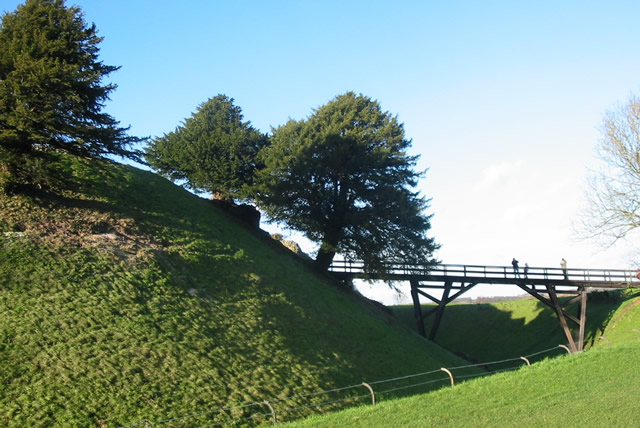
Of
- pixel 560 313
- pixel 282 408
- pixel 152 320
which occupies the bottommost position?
pixel 282 408

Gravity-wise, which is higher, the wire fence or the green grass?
the green grass

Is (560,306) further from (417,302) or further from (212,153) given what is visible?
(212,153)

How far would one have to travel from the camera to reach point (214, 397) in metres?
16.2

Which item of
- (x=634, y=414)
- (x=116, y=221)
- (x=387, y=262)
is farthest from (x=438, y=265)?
(x=634, y=414)

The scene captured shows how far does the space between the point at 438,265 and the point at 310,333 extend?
14.7 meters

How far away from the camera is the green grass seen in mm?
13055

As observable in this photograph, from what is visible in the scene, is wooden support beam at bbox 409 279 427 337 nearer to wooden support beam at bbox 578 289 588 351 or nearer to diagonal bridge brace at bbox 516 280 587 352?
diagonal bridge brace at bbox 516 280 587 352

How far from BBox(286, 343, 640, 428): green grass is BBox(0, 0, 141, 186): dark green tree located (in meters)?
16.3

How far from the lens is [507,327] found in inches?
1651

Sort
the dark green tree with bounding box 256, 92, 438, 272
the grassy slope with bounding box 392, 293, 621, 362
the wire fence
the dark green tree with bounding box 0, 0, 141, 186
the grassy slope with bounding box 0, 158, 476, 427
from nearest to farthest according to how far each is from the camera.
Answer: the wire fence
the grassy slope with bounding box 0, 158, 476, 427
the dark green tree with bounding box 0, 0, 141, 186
the dark green tree with bounding box 256, 92, 438, 272
the grassy slope with bounding box 392, 293, 621, 362

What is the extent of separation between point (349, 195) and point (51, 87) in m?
18.4

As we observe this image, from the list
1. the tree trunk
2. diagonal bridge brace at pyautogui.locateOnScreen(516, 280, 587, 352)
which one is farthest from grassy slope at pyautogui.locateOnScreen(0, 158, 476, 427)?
diagonal bridge brace at pyautogui.locateOnScreen(516, 280, 587, 352)

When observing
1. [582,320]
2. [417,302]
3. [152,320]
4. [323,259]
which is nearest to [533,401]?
[152,320]

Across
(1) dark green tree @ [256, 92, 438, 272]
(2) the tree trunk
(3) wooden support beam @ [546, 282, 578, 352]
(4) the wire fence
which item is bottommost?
(4) the wire fence
